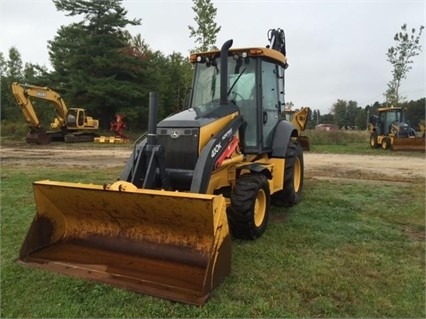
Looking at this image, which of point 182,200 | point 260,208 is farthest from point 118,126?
point 182,200

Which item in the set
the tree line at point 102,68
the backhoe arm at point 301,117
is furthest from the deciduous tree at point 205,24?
the backhoe arm at point 301,117

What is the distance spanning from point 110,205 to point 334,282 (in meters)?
2.28

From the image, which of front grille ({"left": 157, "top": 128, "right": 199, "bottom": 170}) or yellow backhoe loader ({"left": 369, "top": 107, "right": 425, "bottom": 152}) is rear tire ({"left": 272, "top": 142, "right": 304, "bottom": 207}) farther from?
yellow backhoe loader ({"left": 369, "top": 107, "right": 425, "bottom": 152})

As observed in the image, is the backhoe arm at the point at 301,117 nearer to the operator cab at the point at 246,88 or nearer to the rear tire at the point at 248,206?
the operator cab at the point at 246,88

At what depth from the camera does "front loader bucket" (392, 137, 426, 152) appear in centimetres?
2002

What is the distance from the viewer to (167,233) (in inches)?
157

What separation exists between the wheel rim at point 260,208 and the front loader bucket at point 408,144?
17.6 meters

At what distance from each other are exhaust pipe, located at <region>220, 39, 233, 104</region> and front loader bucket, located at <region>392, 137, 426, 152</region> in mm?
17653

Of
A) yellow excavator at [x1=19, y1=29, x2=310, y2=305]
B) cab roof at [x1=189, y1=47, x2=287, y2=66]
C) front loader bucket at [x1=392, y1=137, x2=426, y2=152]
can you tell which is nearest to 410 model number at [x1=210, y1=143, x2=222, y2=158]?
yellow excavator at [x1=19, y1=29, x2=310, y2=305]

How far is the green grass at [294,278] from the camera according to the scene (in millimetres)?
3219

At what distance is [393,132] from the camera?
71.2ft

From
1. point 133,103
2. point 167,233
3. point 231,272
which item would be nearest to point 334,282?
point 231,272

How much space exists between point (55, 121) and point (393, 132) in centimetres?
1965

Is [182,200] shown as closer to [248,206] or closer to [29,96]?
[248,206]
